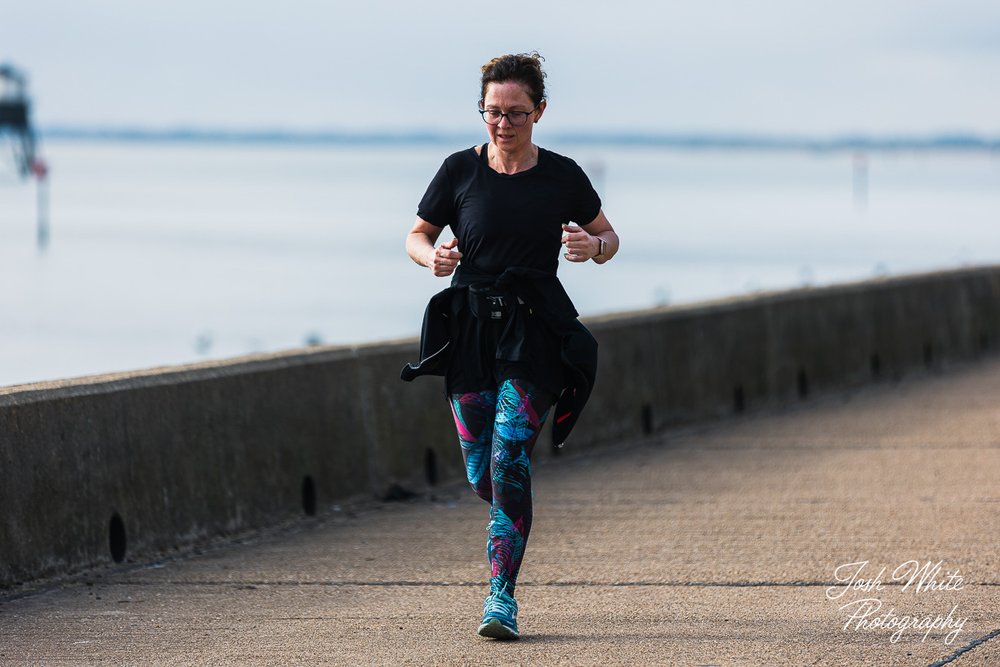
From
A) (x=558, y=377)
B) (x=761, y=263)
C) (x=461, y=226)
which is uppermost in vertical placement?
(x=461, y=226)

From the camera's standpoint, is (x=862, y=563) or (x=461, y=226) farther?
(x=862, y=563)

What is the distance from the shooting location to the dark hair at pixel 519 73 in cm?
601

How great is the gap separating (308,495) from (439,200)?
9.43 ft

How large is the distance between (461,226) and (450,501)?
3289mm

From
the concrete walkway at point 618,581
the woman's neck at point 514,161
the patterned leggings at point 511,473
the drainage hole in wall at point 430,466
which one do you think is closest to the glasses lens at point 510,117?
the woman's neck at point 514,161

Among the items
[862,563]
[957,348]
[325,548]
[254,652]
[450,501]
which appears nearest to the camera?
[254,652]

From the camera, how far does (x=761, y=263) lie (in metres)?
76.9

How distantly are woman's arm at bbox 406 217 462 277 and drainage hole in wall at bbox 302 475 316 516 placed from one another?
263 centimetres

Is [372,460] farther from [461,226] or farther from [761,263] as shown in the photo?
[761,263]

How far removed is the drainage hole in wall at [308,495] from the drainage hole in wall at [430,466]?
99 cm

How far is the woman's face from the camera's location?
19.6 ft

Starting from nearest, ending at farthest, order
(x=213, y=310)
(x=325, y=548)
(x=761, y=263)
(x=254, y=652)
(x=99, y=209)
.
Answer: (x=254, y=652), (x=325, y=548), (x=213, y=310), (x=761, y=263), (x=99, y=209)

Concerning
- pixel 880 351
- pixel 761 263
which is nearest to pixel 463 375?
pixel 880 351
